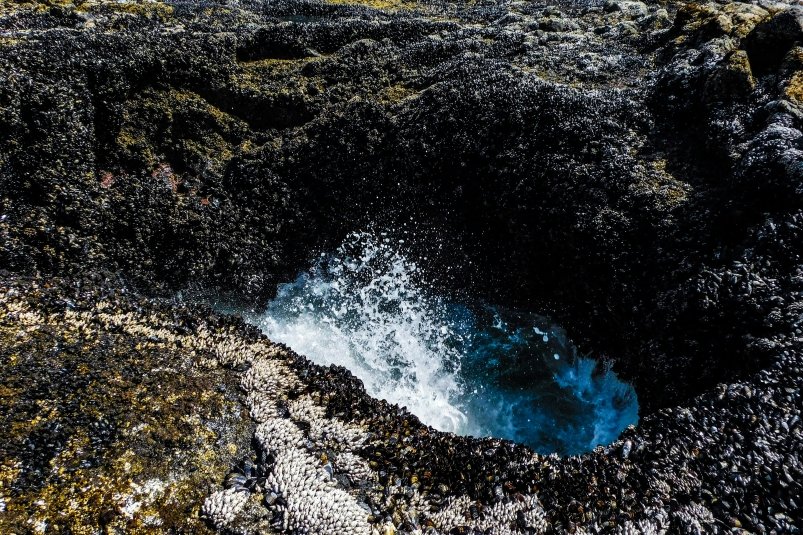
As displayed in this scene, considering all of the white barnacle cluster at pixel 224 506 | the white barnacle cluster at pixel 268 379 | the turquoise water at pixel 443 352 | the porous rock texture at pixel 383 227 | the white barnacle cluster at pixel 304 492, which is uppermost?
the porous rock texture at pixel 383 227

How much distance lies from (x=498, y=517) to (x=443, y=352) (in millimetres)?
4333

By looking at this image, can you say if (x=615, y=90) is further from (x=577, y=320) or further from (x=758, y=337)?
(x=758, y=337)

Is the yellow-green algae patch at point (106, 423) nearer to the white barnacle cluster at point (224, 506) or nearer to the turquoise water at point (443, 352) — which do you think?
the white barnacle cluster at point (224, 506)

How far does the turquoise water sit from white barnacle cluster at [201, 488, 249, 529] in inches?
149

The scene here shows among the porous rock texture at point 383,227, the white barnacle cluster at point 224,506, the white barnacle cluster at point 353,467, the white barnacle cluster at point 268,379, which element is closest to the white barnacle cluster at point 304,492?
the porous rock texture at point 383,227

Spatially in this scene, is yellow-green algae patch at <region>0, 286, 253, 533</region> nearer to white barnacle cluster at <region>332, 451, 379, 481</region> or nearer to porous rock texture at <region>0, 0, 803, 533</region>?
porous rock texture at <region>0, 0, 803, 533</region>

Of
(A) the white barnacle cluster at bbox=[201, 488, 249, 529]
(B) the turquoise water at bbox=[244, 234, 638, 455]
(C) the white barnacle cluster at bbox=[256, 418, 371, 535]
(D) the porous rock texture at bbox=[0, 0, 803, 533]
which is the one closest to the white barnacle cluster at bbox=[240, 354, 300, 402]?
→ (D) the porous rock texture at bbox=[0, 0, 803, 533]

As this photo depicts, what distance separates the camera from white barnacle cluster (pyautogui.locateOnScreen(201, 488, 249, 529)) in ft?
17.4

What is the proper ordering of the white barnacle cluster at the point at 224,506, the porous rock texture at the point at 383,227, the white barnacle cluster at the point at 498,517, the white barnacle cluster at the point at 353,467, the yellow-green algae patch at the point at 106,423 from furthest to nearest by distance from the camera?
the white barnacle cluster at the point at 353,467, the porous rock texture at the point at 383,227, the white barnacle cluster at the point at 498,517, the white barnacle cluster at the point at 224,506, the yellow-green algae patch at the point at 106,423

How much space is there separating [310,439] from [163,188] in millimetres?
6014

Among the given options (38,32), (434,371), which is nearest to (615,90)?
(434,371)

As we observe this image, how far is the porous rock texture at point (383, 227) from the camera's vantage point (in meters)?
5.54

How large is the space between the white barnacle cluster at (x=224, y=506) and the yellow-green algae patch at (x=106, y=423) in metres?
0.11

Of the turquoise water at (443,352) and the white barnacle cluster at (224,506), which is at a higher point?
the white barnacle cluster at (224,506)
